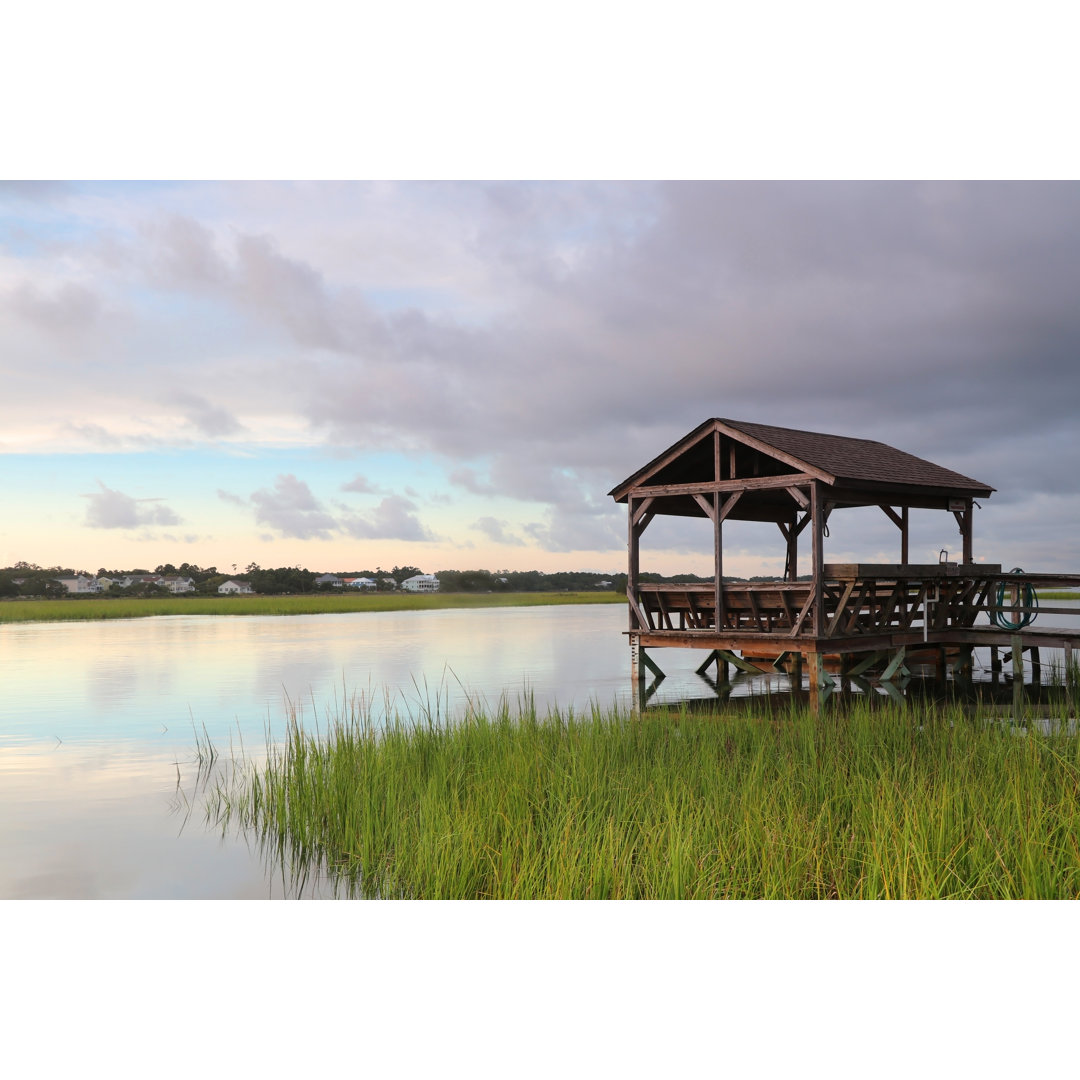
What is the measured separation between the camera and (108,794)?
13.7 m

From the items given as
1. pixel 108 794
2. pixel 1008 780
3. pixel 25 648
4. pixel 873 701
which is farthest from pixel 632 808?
pixel 25 648

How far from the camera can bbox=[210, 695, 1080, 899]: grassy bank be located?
6535 mm

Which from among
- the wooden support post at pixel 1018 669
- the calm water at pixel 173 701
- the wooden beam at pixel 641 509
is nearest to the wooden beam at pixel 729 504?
the wooden beam at pixel 641 509

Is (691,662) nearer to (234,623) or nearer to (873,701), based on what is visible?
(873,701)

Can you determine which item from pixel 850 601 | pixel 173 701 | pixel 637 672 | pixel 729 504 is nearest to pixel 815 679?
pixel 850 601

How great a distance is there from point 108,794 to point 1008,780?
12532 millimetres

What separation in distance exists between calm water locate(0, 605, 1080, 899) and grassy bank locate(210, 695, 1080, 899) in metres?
0.94

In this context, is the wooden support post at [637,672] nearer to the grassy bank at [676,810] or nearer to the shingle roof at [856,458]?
the shingle roof at [856,458]

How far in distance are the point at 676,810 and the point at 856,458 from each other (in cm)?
1256

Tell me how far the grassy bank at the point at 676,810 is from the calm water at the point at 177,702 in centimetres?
94

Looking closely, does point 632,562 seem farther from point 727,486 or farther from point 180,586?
point 180,586

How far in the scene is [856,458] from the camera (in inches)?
724

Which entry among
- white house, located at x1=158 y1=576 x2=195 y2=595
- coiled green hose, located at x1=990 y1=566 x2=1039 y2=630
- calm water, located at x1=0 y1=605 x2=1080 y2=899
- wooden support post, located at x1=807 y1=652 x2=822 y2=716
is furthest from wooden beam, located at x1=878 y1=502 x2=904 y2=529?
white house, located at x1=158 y1=576 x2=195 y2=595

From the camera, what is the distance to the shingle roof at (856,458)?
55.1 feet
